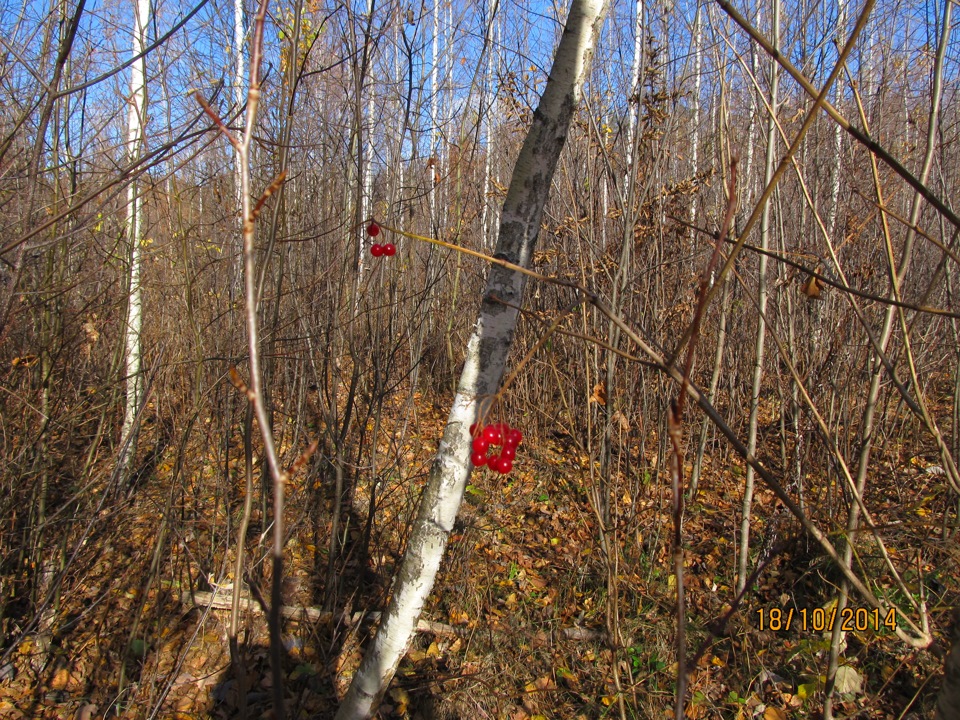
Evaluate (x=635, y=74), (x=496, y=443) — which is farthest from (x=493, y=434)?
(x=635, y=74)

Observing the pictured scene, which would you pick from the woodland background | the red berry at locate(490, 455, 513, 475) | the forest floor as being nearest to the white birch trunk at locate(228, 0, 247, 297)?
the woodland background

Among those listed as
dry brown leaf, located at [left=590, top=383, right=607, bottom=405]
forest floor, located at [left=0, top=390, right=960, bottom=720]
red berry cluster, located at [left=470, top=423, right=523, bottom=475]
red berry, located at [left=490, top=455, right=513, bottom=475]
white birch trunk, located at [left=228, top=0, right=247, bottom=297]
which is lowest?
forest floor, located at [left=0, top=390, right=960, bottom=720]

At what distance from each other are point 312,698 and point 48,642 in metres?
1.44

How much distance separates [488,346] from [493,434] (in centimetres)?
53

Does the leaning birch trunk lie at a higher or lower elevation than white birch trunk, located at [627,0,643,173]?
lower

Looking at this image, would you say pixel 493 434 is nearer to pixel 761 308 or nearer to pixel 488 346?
pixel 488 346

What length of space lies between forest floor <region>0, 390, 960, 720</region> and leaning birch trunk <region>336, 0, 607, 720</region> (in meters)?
0.71

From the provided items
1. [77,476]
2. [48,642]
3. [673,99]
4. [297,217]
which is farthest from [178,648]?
[673,99]

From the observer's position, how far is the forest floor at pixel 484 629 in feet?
8.80

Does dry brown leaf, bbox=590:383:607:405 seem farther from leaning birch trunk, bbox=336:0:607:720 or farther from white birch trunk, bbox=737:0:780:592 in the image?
leaning birch trunk, bbox=336:0:607:720
